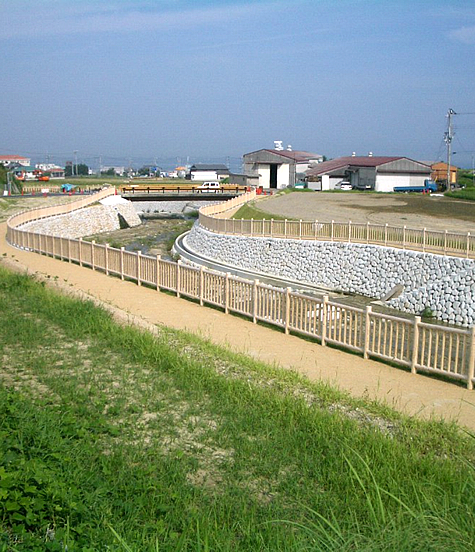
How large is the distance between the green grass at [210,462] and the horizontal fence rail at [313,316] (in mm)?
2450

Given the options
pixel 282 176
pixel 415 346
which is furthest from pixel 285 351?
pixel 282 176

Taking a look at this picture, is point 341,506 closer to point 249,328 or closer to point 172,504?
point 172,504

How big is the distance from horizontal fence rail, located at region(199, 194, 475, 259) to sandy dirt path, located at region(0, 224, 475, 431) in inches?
487

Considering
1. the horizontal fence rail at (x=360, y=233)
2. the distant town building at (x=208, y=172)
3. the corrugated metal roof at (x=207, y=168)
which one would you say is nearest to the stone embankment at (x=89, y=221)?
the horizontal fence rail at (x=360, y=233)

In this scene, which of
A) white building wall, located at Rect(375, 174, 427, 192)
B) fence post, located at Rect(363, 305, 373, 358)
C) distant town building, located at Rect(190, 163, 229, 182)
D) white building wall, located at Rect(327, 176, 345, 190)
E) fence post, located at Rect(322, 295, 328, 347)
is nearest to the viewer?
fence post, located at Rect(363, 305, 373, 358)

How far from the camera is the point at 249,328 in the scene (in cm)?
1574

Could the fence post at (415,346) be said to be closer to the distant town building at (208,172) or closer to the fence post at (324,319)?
the fence post at (324,319)

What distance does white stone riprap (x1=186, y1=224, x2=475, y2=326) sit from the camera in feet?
81.2

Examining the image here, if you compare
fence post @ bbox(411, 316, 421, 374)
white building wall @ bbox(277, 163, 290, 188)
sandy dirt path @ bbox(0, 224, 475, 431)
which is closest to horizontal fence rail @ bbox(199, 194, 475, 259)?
sandy dirt path @ bbox(0, 224, 475, 431)

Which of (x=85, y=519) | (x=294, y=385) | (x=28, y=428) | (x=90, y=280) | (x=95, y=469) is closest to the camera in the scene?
(x=85, y=519)

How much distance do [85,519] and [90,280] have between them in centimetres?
1656

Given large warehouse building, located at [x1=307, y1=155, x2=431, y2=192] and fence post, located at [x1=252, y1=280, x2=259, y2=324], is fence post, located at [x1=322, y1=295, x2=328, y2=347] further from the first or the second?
large warehouse building, located at [x1=307, y1=155, x2=431, y2=192]

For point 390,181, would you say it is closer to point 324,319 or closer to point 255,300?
point 255,300

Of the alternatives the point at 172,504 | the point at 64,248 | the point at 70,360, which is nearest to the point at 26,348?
the point at 70,360
